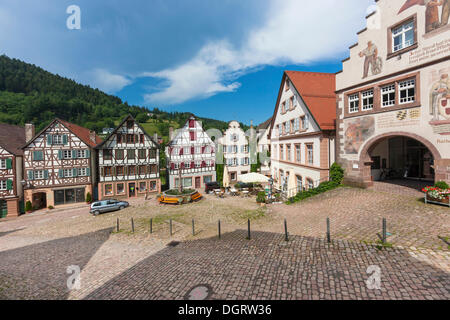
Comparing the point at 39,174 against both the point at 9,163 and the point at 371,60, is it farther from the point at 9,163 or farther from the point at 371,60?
the point at 371,60

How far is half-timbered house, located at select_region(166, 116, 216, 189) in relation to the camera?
92.6 feet

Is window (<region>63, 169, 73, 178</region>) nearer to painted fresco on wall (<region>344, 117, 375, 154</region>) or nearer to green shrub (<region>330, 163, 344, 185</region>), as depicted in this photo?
green shrub (<region>330, 163, 344, 185</region>)

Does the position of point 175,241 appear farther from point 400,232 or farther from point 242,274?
point 400,232

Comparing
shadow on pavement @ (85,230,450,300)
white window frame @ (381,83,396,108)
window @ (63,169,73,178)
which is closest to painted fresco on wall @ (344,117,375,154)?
white window frame @ (381,83,396,108)

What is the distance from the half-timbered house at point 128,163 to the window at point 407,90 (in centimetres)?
2523

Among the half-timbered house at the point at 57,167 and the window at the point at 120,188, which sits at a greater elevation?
the half-timbered house at the point at 57,167

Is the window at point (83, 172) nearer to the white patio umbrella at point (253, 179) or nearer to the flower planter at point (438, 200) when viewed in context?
the white patio umbrella at point (253, 179)

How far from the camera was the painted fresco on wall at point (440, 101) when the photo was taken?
30.6 feet

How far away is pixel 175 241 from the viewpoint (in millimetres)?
9570

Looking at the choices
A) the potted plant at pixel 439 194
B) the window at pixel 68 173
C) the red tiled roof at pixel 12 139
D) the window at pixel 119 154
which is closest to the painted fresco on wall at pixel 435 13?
the potted plant at pixel 439 194

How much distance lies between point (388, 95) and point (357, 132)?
2.69 meters

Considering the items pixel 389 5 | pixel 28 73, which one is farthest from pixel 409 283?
pixel 28 73

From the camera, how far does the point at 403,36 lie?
10.8 m

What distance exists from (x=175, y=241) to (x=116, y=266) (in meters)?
2.87
